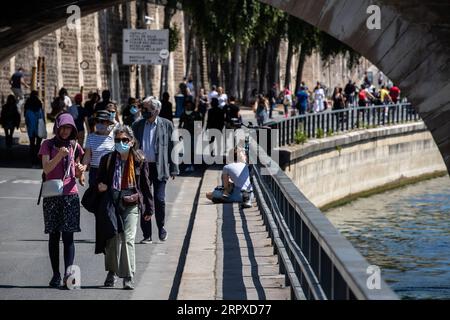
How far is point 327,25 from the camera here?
1677 cm

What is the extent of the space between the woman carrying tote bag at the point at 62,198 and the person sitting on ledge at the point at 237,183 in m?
5.63

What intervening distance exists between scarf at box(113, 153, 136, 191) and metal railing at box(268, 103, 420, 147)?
59.5ft

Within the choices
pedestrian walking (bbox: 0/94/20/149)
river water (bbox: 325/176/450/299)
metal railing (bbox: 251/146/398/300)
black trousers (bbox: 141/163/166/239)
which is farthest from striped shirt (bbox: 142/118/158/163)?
pedestrian walking (bbox: 0/94/20/149)

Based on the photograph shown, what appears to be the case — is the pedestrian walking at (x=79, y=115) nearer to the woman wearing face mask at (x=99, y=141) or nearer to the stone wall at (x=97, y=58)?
the stone wall at (x=97, y=58)

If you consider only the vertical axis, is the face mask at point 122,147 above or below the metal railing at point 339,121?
above

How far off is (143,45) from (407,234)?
7886mm

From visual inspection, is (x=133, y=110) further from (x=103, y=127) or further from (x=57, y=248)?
(x=57, y=248)

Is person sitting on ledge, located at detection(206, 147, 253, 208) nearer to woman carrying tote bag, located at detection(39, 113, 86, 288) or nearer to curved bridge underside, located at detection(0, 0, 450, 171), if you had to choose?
curved bridge underside, located at detection(0, 0, 450, 171)

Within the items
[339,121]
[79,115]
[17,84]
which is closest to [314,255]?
[79,115]

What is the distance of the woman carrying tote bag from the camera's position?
37.7 ft

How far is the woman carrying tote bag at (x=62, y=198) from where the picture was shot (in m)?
11.5

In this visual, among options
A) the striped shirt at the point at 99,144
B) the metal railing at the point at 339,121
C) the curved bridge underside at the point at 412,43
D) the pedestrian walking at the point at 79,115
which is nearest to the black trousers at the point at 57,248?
the striped shirt at the point at 99,144

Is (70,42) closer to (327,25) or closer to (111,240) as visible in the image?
(327,25)
